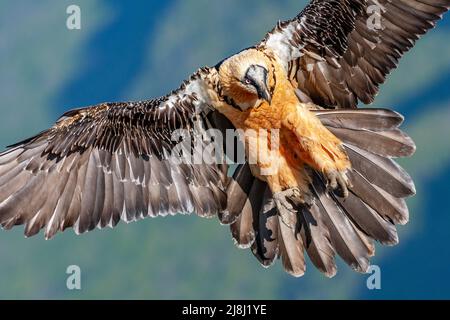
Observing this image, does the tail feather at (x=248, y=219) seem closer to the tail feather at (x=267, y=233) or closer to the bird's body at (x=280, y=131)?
the tail feather at (x=267, y=233)

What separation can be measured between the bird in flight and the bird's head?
0.9 inches

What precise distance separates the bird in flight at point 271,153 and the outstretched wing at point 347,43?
0.5 inches

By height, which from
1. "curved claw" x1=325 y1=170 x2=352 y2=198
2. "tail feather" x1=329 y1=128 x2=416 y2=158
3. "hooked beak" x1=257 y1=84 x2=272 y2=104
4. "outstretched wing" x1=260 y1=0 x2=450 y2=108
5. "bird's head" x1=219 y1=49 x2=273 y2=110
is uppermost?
"outstretched wing" x1=260 y1=0 x2=450 y2=108

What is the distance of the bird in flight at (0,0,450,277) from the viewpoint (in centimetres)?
1164

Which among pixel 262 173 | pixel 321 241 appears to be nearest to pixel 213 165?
pixel 262 173

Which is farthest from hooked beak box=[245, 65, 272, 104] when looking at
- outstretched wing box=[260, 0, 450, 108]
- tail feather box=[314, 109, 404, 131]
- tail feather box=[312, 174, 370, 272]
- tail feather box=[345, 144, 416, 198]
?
tail feather box=[312, 174, 370, 272]

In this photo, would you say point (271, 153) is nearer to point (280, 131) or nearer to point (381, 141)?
point (280, 131)

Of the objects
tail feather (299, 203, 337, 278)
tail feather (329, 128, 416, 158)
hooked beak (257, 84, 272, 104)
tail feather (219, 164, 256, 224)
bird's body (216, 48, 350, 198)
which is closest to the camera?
hooked beak (257, 84, 272, 104)

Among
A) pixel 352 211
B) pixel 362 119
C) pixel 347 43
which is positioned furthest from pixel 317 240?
pixel 347 43

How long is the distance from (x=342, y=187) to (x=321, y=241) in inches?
29.1

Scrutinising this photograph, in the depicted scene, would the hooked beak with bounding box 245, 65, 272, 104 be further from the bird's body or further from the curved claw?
the curved claw

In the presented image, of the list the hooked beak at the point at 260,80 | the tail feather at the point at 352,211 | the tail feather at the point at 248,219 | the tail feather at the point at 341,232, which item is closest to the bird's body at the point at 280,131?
the hooked beak at the point at 260,80

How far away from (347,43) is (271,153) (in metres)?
1.68

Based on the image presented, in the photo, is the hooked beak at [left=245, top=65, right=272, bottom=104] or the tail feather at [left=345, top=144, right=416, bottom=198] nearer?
the hooked beak at [left=245, top=65, right=272, bottom=104]
